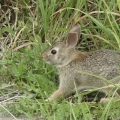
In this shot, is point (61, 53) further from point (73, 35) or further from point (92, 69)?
point (92, 69)

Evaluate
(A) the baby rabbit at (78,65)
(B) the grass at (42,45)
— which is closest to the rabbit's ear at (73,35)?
(A) the baby rabbit at (78,65)

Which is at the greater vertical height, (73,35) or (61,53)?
(73,35)

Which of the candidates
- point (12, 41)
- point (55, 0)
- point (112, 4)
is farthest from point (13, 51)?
point (112, 4)

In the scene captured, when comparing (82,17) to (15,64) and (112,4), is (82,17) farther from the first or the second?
(15,64)

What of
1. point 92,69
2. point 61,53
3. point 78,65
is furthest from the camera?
point 61,53

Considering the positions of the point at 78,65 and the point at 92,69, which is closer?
the point at 92,69

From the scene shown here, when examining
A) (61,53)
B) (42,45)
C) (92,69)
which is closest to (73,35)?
(61,53)

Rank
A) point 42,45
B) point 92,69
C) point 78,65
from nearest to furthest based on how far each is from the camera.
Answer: point 92,69 < point 78,65 < point 42,45
